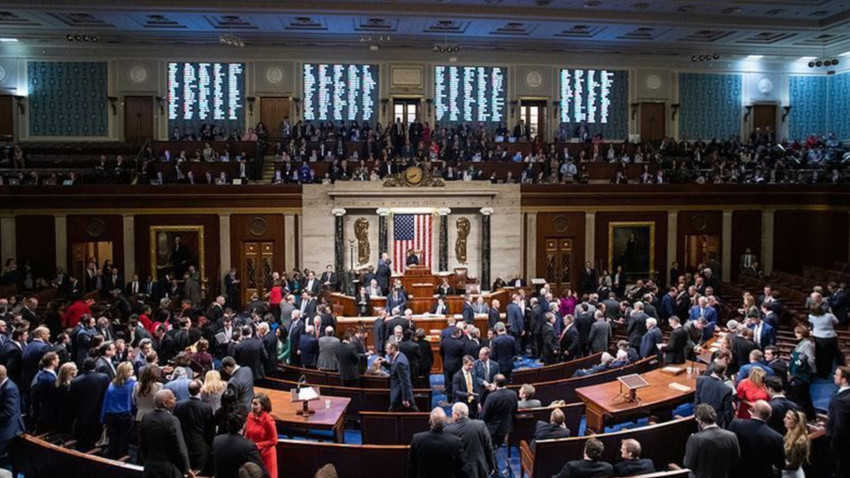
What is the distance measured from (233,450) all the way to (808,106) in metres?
30.9

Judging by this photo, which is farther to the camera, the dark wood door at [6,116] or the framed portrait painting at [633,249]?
the dark wood door at [6,116]

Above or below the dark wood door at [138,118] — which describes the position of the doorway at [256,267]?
below

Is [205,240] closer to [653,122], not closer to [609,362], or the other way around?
[609,362]

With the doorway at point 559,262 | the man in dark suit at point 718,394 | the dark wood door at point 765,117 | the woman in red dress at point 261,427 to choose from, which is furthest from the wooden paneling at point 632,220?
the woman in red dress at point 261,427

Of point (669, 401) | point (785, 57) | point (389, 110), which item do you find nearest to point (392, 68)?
point (389, 110)

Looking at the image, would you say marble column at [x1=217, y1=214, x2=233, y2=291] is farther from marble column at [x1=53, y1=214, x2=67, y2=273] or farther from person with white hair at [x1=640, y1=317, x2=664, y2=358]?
person with white hair at [x1=640, y1=317, x2=664, y2=358]

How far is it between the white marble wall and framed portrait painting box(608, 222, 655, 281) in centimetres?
337

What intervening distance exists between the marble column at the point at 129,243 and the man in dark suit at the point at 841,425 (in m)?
19.6

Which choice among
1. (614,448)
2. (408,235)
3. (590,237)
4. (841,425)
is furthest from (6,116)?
(841,425)

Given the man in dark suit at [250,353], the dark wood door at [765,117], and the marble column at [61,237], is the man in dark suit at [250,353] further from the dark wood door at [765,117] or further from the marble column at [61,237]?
the dark wood door at [765,117]

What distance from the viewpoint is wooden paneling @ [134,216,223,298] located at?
22203 millimetres

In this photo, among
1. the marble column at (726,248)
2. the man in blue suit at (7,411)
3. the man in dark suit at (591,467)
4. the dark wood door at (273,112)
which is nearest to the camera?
the man in dark suit at (591,467)

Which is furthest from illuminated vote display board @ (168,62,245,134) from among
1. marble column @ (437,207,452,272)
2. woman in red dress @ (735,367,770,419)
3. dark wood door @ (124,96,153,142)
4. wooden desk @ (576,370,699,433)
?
woman in red dress @ (735,367,770,419)

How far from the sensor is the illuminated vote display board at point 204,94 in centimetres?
2733
